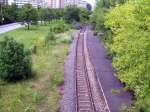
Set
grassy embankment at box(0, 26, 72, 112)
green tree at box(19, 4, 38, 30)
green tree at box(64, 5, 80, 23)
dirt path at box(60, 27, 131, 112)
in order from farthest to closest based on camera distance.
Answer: green tree at box(64, 5, 80, 23), green tree at box(19, 4, 38, 30), dirt path at box(60, 27, 131, 112), grassy embankment at box(0, 26, 72, 112)

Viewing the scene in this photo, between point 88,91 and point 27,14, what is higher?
point 27,14

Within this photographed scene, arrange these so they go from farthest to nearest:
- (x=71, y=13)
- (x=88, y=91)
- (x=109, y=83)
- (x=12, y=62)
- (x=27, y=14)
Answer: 1. (x=71, y=13)
2. (x=27, y=14)
3. (x=109, y=83)
4. (x=12, y=62)
5. (x=88, y=91)

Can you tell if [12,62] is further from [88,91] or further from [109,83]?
[109,83]

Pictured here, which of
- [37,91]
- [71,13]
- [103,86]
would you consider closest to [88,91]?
[103,86]

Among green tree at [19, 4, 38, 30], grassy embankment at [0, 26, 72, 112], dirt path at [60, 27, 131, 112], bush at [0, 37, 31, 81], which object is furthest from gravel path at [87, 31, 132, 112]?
green tree at [19, 4, 38, 30]

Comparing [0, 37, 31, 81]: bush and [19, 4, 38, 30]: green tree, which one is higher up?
[19, 4, 38, 30]: green tree

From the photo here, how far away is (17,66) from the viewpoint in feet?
90.2

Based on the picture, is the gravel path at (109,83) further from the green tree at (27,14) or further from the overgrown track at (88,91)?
the green tree at (27,14)

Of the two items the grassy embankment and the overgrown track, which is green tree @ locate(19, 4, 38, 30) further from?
the overgrown track

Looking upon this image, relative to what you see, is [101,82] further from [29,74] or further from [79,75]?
[29,74]

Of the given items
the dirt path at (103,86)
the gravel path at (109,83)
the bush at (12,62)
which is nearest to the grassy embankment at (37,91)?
the dirt path at (103,86)

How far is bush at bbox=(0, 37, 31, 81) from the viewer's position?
2711 centimetres

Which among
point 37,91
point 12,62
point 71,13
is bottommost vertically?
point 37,91

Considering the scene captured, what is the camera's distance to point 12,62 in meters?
27.4
